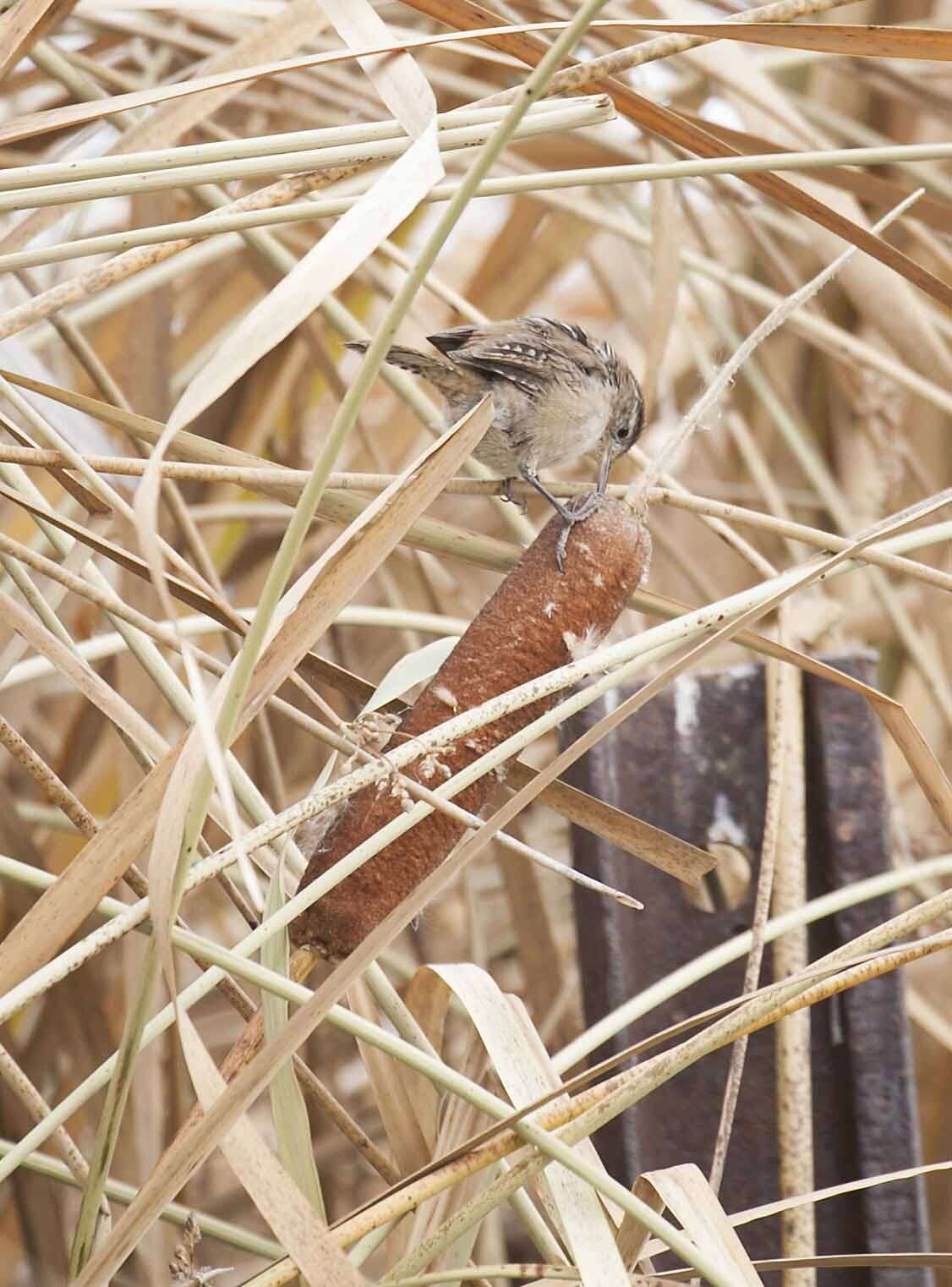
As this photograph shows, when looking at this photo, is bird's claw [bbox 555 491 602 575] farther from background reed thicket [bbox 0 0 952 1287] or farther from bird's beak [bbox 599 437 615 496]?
bird's beak [bbox 599 437 615 496]

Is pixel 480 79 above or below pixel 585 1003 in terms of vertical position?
above

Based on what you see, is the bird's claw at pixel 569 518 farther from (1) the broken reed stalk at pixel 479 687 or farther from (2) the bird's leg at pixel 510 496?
(2) the bird's leg at pixel 510 496

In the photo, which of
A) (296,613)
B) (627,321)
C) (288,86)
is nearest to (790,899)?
(296,613)

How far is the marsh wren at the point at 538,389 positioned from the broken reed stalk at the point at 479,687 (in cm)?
74

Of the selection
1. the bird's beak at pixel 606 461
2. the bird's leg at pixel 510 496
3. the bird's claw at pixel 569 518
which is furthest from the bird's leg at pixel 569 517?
the bird's beak at pixel 606 461

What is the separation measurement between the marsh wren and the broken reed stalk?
2.43 ft

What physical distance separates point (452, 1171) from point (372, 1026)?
10cm

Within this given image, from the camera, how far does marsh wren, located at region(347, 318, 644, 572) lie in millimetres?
1701

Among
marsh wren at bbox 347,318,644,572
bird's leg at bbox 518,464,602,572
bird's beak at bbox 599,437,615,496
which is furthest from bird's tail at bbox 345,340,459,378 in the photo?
bird's leg at bbox 518,464,602,572

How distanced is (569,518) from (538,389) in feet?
2.72

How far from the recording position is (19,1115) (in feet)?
5.19

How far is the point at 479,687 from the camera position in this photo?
87cm

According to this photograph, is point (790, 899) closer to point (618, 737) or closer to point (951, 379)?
point (618, 737)

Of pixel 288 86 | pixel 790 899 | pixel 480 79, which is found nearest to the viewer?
pixel 790 899
